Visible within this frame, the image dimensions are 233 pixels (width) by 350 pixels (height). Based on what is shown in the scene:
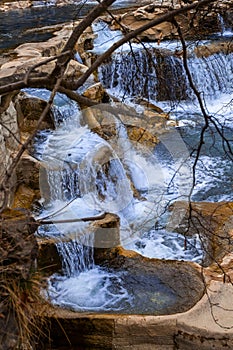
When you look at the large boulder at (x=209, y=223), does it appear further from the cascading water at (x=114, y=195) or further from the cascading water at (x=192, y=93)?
the cascading water at (x=192, y=93)

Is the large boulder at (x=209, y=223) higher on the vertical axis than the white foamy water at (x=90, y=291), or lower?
higher

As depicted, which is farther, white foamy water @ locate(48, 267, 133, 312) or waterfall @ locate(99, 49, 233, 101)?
waterfall @ locate(99, 49, 233, 101)

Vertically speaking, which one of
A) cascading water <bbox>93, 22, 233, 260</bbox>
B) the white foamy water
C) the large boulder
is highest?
cascading water <bbox>93, 22, 233, 260</bbox>

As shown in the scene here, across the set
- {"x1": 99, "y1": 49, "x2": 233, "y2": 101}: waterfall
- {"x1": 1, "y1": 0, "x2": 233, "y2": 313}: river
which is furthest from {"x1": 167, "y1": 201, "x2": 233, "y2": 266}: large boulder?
{"x1": 99, "y1": 49, "x2": 233, "y2": 101}: waterfall

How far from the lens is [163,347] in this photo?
135 inches

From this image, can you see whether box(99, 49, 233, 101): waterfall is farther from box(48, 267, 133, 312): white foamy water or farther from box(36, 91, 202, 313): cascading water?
box(48, 267, 133, 312): white foamy water

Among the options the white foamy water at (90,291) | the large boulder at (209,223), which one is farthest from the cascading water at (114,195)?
the large boulder at (209,223)

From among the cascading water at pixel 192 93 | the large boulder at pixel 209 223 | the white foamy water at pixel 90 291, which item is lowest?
the white foamy water at pixel 90 291

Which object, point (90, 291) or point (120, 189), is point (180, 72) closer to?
point (120, 189)

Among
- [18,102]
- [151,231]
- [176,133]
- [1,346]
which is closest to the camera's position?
[1,346]

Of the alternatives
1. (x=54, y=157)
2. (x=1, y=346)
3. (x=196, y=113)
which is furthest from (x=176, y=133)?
(x=1, y=346)

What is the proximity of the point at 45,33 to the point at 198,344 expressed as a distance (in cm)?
739

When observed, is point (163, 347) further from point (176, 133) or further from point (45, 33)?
point (45, 33)

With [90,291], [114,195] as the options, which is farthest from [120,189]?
[90,291]
